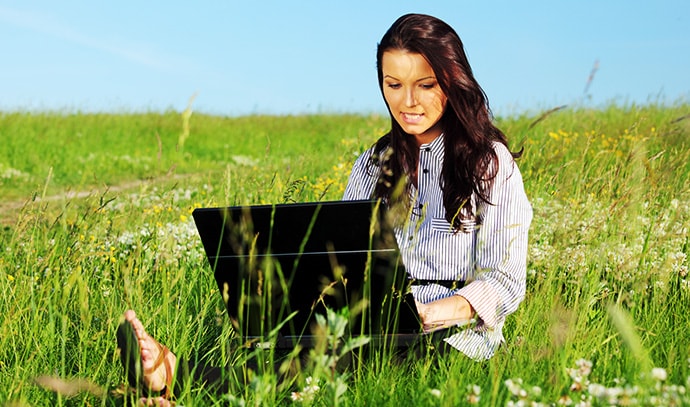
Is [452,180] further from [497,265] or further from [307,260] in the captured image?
[307,260]

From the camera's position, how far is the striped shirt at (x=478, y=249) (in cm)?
299

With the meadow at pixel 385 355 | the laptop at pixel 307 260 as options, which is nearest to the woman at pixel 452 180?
the meadow at pixel 385 355

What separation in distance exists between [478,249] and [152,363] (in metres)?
1.33

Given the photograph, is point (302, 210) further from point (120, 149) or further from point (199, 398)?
point (120, 149)

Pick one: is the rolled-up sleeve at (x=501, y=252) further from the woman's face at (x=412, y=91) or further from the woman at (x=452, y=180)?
the woman's face at (x=412, y=91)

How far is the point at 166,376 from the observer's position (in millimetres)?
2748

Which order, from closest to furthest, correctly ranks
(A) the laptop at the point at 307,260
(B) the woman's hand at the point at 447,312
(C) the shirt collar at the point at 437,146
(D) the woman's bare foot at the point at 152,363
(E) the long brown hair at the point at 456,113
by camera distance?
(A) the laptop at the point at 307,260, (D) the woman's bare foot at the point at 152,363, (B) the woman's hand at the point at 447,312, (E) the long brown hair at the point at 456,113, (C) the shirt collar at the point at 437,146

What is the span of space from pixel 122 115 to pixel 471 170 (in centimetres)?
1794

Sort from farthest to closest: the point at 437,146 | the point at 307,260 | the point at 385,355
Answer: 1. the point at 437,146
2. the point at 385,355
3. the point at 307,260

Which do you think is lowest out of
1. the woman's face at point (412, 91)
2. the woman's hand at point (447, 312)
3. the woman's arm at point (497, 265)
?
the woman's hand at point (447, 312)

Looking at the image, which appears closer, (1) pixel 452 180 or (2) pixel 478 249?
(2) pixel 478 249

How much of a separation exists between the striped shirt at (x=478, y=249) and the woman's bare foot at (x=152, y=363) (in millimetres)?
942

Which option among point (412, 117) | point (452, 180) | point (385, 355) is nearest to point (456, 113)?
point (412, 117)

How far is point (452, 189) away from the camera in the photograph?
334 centimetres
